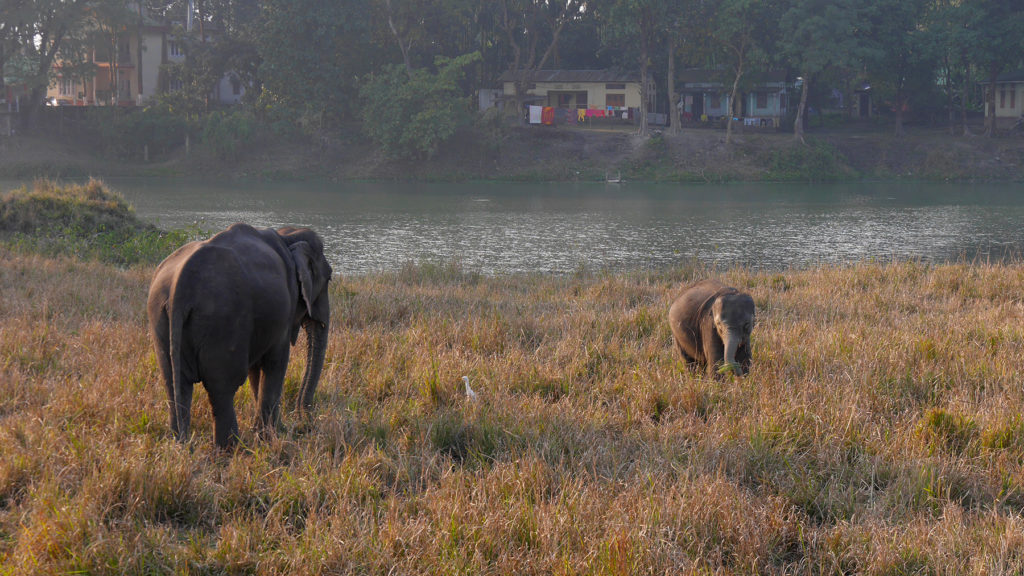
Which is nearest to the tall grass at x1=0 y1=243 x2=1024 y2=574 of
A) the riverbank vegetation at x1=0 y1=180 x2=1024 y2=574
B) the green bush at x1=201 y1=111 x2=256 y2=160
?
the riverbank vegetation at x1=0 y1=180 x2=1024 y2=574

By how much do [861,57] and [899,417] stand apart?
5322 cm

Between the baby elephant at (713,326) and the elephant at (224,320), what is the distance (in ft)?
10.9

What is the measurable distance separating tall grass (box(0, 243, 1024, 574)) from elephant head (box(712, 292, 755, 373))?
0.91ft

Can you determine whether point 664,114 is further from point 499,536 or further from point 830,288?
point 499,536

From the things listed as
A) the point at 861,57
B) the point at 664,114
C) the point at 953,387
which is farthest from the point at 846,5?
the point at 953,387

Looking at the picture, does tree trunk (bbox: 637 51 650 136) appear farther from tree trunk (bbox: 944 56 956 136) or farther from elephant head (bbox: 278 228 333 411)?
elephant head (bbox: 278 228 333 411)

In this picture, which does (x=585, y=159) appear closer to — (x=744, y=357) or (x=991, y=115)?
(x=991, y=115)

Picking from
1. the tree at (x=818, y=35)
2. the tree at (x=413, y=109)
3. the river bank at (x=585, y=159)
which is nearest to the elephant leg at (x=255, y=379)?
the tree at (x=413, y=109)

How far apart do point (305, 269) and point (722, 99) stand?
6536 centimetres

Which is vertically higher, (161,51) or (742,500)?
(161,51)

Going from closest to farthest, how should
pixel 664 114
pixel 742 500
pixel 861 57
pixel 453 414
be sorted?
pixel 742 500, pixel 453 414, pixel 861 57, pixel 664 114

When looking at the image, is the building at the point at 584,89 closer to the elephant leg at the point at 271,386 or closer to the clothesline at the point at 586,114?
the clothesline at the point at 586,114

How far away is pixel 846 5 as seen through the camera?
5453 centimetres

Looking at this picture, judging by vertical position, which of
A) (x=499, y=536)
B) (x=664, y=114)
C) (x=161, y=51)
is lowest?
(x=499, y=536)
